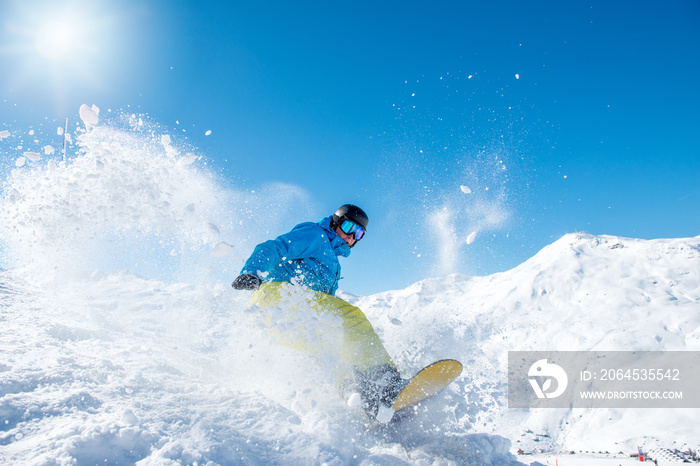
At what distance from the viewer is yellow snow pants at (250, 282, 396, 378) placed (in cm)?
352

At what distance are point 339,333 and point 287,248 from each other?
3.95ft

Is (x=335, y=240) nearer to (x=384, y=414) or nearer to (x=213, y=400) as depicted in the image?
(x=384, y=414)

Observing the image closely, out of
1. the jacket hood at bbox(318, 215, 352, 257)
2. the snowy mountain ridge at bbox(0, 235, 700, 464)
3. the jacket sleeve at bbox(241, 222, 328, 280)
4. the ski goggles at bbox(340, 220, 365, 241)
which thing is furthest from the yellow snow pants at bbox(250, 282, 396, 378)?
the ski goggles at bbox(340, 220, 365, 241)

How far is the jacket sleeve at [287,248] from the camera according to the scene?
12.2 feet

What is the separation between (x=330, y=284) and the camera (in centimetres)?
455

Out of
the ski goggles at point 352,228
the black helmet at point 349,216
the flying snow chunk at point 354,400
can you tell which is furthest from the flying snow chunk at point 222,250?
the flying snow chunk at point 354,400

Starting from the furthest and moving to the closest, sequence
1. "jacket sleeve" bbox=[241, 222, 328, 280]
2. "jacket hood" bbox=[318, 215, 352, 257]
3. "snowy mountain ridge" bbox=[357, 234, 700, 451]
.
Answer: "snowy mountain ridge" bbox=[357, 234, 700, 451]
"jacket hood" bbox=[318, 215, 352, 257]
"jacket sleeve" bbox=[241, 222, 328, 280]

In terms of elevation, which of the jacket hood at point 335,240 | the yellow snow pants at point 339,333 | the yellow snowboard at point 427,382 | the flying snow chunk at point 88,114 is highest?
the flying snow chunk at point 88,114

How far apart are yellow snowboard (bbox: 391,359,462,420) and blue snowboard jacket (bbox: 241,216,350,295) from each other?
1692mm

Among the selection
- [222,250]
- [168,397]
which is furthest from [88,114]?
[168,397]

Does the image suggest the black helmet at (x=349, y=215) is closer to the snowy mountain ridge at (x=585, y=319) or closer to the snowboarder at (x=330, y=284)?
the snowboarder at (x=330, y=284)

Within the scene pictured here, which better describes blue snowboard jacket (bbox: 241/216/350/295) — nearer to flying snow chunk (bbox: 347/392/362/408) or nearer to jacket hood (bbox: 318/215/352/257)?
jacket hood (bbox: 318/215/352/257)

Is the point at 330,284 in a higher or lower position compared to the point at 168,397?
higher

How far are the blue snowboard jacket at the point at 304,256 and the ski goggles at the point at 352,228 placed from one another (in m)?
0.15
